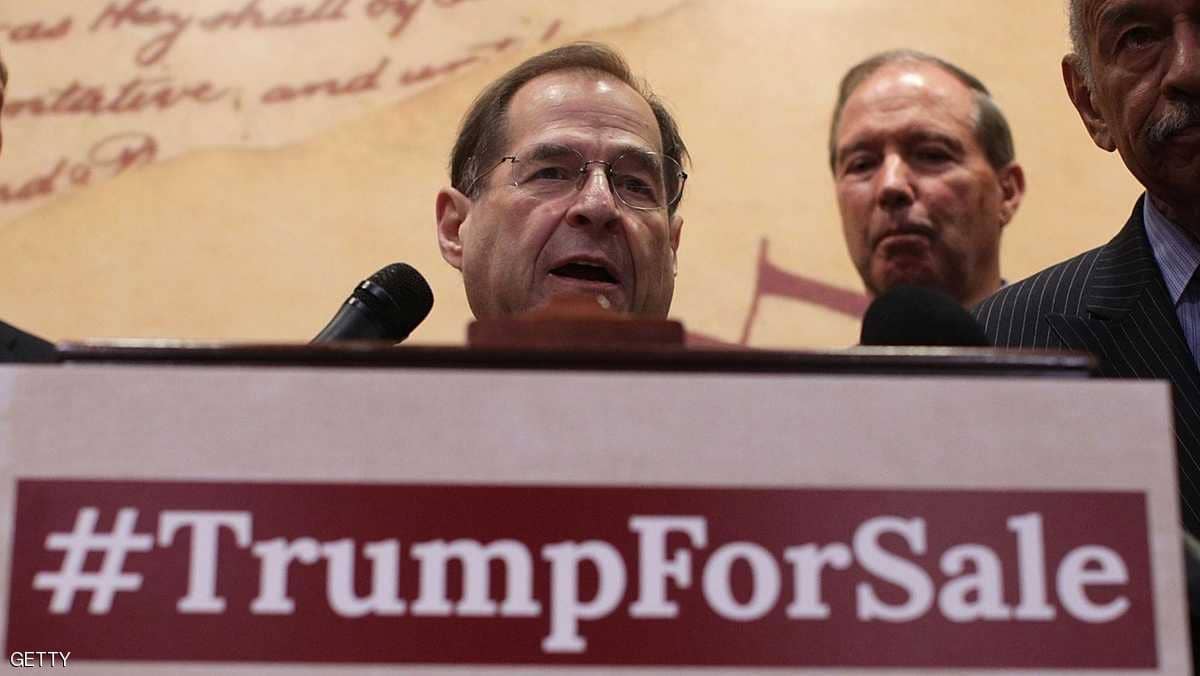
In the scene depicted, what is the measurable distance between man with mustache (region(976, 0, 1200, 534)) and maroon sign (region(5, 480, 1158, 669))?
0.91 metres

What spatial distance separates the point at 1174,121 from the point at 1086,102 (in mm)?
210

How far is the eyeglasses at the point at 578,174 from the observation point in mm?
1820

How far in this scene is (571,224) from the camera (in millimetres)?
1786

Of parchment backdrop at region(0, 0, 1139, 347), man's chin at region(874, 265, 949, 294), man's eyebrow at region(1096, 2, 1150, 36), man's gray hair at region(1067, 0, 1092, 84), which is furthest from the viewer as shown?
parchment backdrop at region(0, 0, 1139, 347)

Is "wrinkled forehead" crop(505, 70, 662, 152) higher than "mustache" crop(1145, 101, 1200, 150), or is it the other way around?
"wrinkled forehead" crop(505, 70, 662, 152)

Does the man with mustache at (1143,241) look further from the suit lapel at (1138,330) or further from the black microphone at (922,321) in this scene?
the black microphone at (922,321)

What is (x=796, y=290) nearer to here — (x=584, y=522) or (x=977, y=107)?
(x=977, y=107)

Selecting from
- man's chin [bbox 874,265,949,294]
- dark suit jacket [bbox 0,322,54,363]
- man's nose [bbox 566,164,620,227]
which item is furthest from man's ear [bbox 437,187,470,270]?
man's chin [bbox 874,265,949,294]

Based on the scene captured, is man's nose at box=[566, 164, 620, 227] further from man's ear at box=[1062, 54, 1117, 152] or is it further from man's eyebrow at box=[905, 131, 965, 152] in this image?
man's eyebrow at box=[905, 131, 965, 152]

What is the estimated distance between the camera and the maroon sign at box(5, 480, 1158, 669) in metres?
0.67

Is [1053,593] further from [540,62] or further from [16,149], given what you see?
[16,149]

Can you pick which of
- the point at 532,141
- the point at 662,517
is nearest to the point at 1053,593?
the point at 662,517

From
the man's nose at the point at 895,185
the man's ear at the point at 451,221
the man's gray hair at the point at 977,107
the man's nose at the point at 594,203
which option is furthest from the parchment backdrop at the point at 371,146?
the man's nose at the point at 594,203

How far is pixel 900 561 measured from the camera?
0.69m
